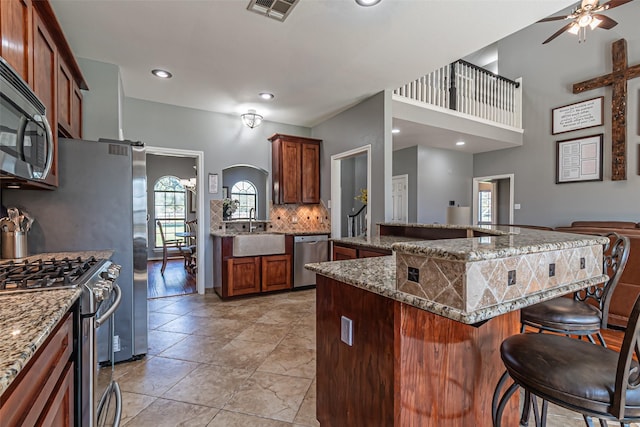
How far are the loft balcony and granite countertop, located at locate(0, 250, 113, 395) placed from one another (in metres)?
3.85

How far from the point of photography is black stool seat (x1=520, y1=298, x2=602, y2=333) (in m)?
1.59

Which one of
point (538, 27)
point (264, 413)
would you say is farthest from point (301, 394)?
point (538, 27)

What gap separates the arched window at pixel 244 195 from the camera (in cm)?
875

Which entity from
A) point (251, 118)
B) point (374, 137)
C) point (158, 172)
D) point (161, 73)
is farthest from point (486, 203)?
point (158, 172)

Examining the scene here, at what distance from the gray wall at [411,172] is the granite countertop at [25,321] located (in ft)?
20.0

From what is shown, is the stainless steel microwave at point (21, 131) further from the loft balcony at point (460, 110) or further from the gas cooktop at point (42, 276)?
the loft balcony at point (460, 110)

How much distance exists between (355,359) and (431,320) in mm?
395

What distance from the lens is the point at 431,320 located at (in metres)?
1.22

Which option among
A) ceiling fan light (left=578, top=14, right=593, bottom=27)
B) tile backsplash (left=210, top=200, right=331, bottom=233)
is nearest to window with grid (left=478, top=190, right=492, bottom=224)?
ceiling fan light (left=578, top=14, right=593, bottom=27)

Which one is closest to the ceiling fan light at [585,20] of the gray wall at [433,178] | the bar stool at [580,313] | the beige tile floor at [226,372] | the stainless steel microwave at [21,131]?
the gray wall at [433,178]

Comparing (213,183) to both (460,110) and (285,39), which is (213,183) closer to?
(285,39)

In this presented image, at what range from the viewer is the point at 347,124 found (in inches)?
177

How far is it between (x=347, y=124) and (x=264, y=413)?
148 inches

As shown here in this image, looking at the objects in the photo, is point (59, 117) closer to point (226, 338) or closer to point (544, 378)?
point (226, 338)
